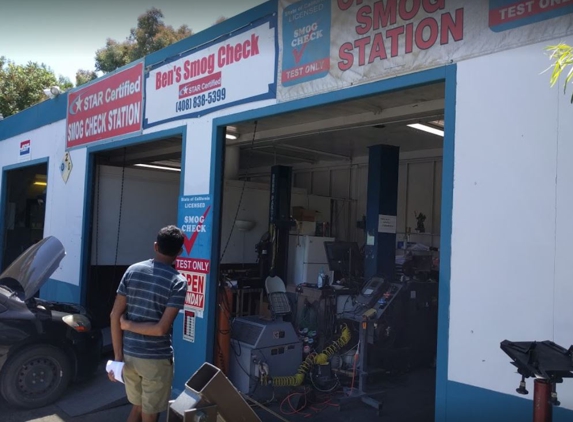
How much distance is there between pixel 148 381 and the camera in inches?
145

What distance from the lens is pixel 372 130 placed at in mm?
8266

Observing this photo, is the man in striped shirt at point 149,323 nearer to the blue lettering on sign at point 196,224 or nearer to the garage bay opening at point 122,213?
the blue lettering on sign at point 196,224

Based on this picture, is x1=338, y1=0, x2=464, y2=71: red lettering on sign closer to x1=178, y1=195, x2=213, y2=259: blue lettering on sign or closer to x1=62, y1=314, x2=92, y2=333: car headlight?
x1=178, y1=195, x2=213, y2=259: blue lettering on sign

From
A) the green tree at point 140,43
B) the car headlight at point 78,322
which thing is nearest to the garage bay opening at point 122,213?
the car headlight at point 78,322

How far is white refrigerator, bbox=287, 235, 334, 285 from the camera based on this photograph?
9258 mm

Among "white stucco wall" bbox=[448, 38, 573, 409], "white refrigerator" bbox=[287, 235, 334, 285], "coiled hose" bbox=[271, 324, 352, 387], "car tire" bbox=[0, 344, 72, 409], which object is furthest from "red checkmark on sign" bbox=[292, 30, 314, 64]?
"white refrigerator" bbox=[287, 235, 334, 285]

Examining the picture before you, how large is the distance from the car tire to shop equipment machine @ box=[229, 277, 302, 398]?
206cm

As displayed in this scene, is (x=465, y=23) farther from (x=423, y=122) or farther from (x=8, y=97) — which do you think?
(x=8, y=97)

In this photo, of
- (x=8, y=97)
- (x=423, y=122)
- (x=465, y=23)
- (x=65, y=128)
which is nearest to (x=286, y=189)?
(x=423, y=122)

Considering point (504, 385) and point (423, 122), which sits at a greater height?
point (423, 122)

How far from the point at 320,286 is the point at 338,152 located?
3903 mm

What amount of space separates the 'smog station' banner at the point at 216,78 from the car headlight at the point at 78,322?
9.13 feet

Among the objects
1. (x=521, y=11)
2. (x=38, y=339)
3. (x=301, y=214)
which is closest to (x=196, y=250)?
(x=38, y=339)

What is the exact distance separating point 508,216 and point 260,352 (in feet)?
11.9
